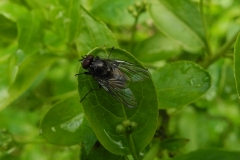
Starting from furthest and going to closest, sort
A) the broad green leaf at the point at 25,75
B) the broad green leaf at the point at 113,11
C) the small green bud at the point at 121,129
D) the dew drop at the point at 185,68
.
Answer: the broad green leaf at the point at 113,11
the broad green leaf at the point at 25,75
the dew drop at the point at 185,68
the small green bud at the point at 121,129

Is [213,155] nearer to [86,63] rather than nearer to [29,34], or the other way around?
[86,63]

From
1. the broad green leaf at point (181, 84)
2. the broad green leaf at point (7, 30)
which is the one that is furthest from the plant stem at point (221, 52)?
the broad green leaf at point (7, 30)

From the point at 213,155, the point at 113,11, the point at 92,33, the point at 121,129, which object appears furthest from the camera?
the point at 113,11

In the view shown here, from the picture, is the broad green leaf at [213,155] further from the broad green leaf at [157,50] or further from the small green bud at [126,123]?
the broad green leaf at [157,50]

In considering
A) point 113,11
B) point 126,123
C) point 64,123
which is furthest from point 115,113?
point 113,11

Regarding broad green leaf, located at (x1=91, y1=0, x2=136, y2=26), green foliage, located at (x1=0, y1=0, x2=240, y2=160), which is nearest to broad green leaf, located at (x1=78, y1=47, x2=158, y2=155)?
green foliage, located at (x1=0, y1=0, x2=240, y2=160)

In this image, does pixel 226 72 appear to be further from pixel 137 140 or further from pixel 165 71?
pixel 137 140
